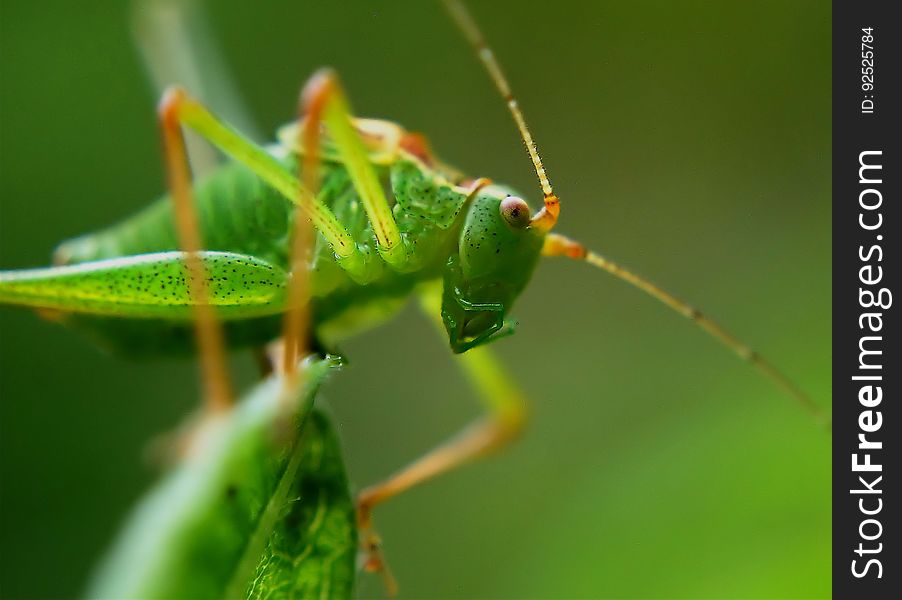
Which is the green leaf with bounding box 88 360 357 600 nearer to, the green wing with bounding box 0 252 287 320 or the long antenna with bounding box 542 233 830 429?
the green wing with bounding box 0 252 287 320

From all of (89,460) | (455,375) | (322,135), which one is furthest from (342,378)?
(322,135)

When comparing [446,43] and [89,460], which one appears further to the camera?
[446,43]

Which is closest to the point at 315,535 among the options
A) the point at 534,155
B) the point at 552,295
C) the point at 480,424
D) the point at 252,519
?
the point at 252,519

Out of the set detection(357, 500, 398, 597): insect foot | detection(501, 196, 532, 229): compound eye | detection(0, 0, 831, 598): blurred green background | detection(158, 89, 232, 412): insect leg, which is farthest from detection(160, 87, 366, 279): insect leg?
detection(0, 0, 831, 598): blurred green background
